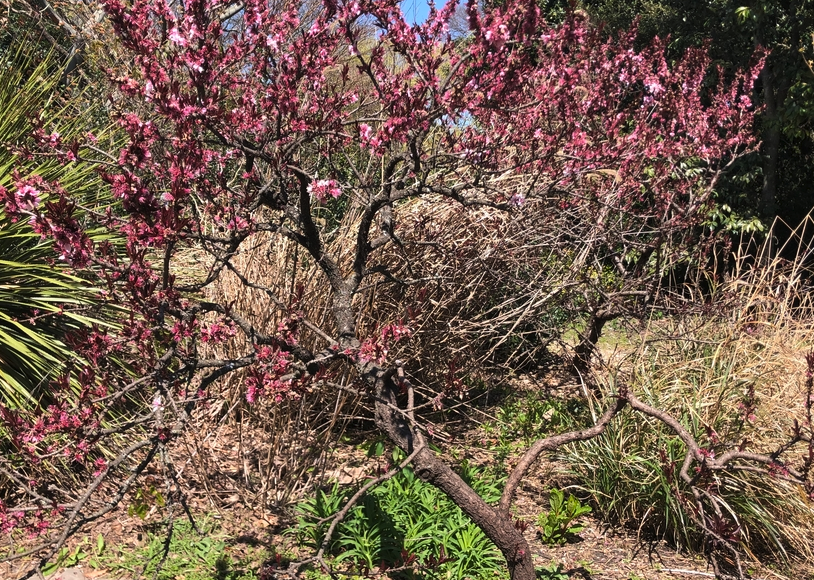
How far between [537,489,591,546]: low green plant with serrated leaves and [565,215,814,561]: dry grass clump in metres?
0.21

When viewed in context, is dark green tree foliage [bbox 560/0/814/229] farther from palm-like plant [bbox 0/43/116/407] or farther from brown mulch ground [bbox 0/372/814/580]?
palm-like plant [bbox 0/43/116/407]

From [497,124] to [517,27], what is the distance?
159 cm

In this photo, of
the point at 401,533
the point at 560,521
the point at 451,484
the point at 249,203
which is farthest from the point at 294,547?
the point at 249,203

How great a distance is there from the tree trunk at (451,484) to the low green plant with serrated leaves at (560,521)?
2.78 ft

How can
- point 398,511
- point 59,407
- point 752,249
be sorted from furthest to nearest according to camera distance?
point 752,249, point 398,511, point 59,407

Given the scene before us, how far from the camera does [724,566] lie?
11.0ft

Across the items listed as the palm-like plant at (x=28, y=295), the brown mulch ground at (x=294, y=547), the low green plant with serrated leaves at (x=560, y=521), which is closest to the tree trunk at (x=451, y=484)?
the brown mulch ground at (x=294, y=547)

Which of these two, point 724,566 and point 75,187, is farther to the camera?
point 75,187

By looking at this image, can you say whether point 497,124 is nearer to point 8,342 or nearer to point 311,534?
point 311,534

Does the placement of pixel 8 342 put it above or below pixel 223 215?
below

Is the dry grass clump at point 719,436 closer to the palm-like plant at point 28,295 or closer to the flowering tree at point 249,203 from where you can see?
the flowering tree at point 249,203

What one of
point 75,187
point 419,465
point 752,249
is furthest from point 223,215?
point 752,249

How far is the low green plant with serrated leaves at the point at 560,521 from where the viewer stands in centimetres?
352

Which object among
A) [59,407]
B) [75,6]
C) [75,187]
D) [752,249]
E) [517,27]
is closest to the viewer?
[59,407]
